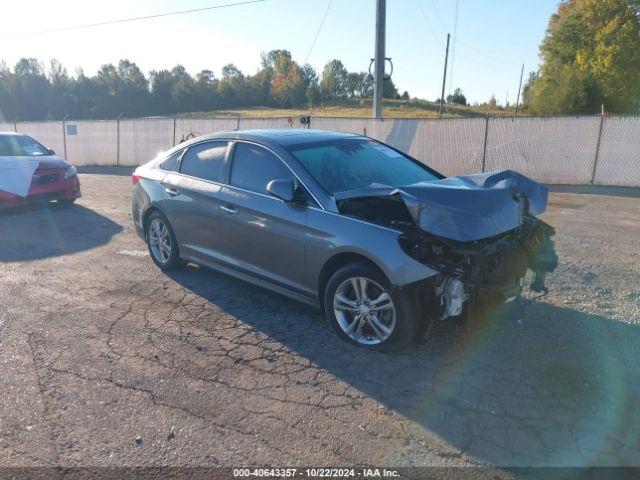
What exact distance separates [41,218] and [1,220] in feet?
2.24

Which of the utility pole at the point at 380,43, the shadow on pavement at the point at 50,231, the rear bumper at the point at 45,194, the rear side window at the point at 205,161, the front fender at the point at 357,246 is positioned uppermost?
the utility pole at the point at 380,43

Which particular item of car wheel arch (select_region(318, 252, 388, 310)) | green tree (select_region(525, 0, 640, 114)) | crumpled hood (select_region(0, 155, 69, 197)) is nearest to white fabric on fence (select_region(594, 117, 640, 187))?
car wheel arch (select_region(318, 252, 388, 310))

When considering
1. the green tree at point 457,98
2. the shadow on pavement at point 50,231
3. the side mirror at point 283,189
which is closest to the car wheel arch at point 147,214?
the shadow on pavement at point 50,231

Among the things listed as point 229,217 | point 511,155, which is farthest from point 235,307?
point 511,155

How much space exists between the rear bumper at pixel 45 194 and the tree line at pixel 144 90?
60.0 meters

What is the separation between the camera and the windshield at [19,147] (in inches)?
388

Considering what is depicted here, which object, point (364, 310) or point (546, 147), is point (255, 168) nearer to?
point (364, 310)

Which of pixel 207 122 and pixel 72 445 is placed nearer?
pixel 72 445

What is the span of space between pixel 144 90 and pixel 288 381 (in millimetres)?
82313

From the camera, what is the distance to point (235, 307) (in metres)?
4.90

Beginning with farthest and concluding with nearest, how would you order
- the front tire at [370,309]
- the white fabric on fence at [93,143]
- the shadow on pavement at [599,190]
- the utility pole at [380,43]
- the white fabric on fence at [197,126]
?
the white fabric on fence at [93,143], the white fabric on fence at [197,126], the utility pole at [380,43], the shadow on pavement at [599,190], the front tire at [370,309]

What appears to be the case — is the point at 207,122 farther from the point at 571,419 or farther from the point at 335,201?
the point at 571,419

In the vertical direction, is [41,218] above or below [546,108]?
below

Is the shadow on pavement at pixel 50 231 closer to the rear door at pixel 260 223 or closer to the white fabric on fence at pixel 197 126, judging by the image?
the rear door at pixel 260 223
